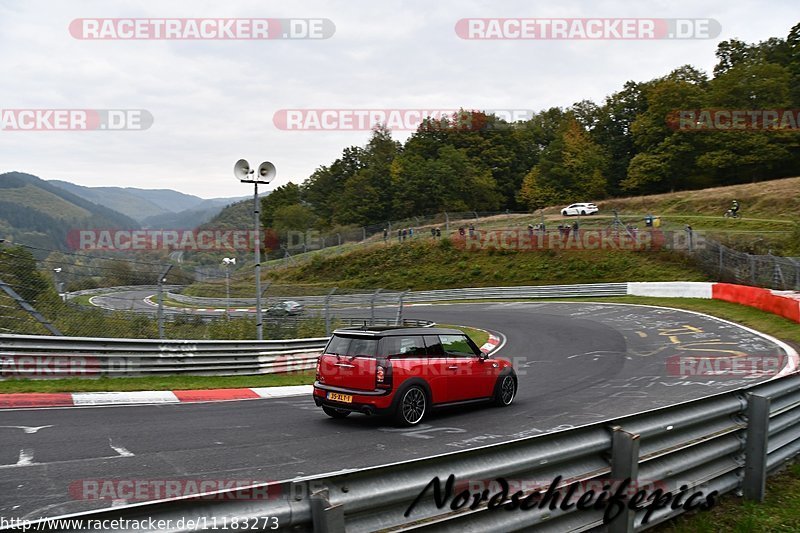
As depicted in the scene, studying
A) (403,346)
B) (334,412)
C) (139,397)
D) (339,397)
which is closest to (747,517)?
(403,346)

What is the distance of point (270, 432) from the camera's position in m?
9.20

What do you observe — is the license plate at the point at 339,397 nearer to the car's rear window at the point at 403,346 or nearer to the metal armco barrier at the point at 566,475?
the car's rear window at the point at 403,346

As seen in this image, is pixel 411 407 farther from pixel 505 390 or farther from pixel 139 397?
pixel 139 397

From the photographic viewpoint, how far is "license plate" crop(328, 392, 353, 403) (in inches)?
387

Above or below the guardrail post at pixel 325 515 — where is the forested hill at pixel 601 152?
above

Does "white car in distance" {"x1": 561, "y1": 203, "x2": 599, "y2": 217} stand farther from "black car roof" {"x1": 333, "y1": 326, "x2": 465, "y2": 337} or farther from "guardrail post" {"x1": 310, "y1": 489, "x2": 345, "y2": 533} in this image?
"guardrail post" {"x1": 310, "y1": 489, "x2": 345, "y2": 533}

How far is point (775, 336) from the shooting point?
64.8 ft

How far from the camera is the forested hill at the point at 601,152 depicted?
76.8m

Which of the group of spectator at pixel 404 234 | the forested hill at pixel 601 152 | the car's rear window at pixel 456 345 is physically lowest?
the car's rear window at pixel 456 345

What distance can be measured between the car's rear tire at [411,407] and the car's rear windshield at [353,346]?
820mm

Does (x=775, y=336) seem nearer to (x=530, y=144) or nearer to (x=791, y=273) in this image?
(x=791, y=273)

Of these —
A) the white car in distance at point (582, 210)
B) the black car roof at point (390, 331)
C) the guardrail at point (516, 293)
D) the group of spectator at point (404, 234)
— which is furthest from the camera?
the white car in distance at point (582, 210)

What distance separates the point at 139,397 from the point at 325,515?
10100 millimetres

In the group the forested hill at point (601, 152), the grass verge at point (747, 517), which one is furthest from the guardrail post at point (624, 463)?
the forested hill at point (601, 152)
